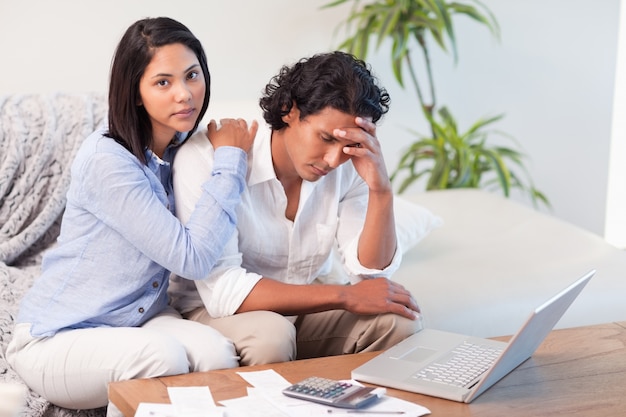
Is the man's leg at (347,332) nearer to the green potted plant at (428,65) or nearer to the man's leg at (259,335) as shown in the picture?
the man's leg at (259,335)

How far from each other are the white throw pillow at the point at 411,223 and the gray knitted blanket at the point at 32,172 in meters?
0.88

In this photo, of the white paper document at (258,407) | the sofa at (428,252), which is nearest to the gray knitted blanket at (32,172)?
the sofa at (428,252)

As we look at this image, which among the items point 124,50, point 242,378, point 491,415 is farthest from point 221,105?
point 491,415

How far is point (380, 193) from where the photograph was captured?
1978 mm

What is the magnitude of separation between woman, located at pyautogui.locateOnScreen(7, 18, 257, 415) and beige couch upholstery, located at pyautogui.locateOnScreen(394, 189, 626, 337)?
2.25 feet

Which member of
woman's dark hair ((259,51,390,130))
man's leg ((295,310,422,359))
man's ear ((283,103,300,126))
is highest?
woman's dark hair ((259,51,390,130))

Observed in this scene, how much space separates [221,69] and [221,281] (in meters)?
1.71

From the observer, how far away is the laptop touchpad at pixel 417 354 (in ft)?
5.63

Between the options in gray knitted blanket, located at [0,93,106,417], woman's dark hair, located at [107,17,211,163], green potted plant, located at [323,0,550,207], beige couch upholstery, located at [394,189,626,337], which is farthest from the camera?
green potted plant, located at [323,0,550,207]

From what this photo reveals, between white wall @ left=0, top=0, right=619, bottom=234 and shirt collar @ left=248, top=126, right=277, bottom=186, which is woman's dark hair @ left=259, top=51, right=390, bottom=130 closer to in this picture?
shirt collar @ left=248, top=126, right=277, bottom=186

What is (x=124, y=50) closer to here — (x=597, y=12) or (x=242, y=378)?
(x=242, y=378)

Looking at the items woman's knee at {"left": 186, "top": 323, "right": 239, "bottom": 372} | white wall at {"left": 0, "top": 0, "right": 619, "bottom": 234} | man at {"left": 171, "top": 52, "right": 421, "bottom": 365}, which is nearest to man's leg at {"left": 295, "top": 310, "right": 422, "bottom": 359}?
man at {"left": 171, "top": 52, "right": 421, "bottom": 365}

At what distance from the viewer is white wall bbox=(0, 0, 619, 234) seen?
318 centimetres

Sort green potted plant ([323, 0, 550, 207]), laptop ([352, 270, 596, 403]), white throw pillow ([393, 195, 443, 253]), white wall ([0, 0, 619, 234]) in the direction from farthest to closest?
green potted plant ([323, 0, 550, 207])
white wall ([0, 0, 619, 234])
white throw pillow ([393, 195, 443, 253])
laptop ([352, 270, 596, 403])
